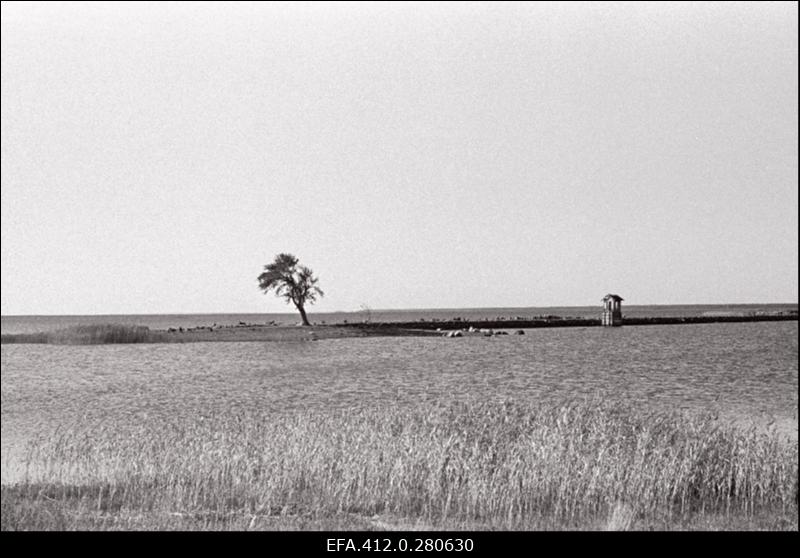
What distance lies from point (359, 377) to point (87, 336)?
29663 millimetres

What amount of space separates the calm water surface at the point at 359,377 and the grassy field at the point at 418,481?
487cm

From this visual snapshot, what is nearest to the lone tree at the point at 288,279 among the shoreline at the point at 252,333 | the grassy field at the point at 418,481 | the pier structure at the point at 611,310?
the shoreline at the point at 252,333

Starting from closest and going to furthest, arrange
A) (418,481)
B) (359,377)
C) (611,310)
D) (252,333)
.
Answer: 1. (418,481)
2. (359,377)
3. (252,333)
4. (611,310)

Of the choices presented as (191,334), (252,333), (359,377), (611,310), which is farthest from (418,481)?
(611,310)

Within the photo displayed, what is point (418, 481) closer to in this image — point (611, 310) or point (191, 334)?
point (191, 334)

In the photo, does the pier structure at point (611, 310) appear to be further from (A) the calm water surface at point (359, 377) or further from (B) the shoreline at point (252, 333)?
(A) the calm water surface at point (359, 377)

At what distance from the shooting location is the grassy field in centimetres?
1520

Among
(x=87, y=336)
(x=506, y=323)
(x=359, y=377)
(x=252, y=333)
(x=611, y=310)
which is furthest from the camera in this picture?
(x=506, y=323)

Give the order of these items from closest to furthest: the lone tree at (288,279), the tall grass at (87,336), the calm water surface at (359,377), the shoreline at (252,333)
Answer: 1. the calm water surface at (359,377)
2. the tall grass at (87,336)
3. the shoreline at (252,333)
4. the lone tree at (288,279)

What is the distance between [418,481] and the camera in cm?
1669

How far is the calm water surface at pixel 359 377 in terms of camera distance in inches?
1297

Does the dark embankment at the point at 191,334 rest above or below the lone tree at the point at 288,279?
below
